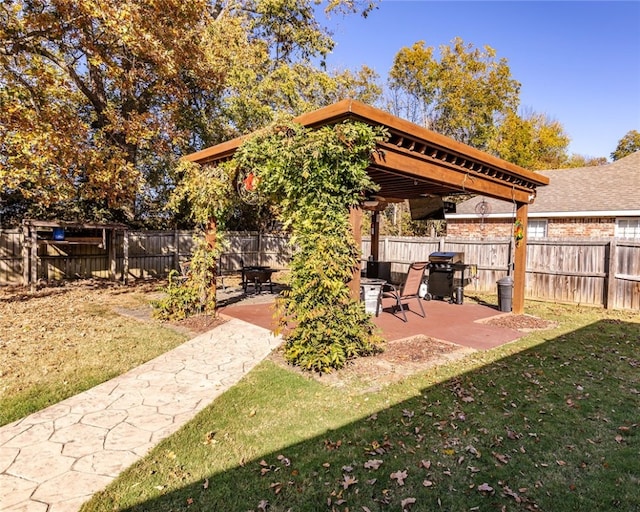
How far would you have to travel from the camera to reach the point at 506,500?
2.50 metres

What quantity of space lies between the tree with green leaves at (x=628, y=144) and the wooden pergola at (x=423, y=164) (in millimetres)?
28878

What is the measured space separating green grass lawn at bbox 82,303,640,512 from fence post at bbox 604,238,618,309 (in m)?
5.37

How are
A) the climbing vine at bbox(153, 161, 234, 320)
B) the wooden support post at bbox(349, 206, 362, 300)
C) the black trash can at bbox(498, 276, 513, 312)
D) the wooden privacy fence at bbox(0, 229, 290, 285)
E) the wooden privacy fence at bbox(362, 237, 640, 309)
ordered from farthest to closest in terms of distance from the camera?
the wooden privacy fence at bbox(0, 229, 290, 285) → the wooden privacy fence at bbox(362, 237, 640, 309) → the black trash can at bbox(498, 276, 513, 312) → the climbing vine at bbox(153, 161, 234, 320) → the wooden support post at bbox(349, 206, 362, 300)

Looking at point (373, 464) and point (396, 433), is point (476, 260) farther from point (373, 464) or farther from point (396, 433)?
point (373, 464)

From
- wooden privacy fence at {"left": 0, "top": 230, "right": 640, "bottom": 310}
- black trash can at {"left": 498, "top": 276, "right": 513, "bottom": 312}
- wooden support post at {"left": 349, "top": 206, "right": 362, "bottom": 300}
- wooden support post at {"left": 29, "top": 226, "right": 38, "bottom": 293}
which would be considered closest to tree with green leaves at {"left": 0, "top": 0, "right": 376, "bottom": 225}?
wooden support post at {"left": 29, "top": 226, "right": 38, "bottom": 293}

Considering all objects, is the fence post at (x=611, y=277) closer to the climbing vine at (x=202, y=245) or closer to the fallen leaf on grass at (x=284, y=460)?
the climbing vine at (x=202, y=245)

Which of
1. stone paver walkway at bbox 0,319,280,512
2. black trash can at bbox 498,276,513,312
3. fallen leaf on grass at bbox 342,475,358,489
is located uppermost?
black trash can at bbox 498,276,513,312

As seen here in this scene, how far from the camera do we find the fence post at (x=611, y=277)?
29.9 ft

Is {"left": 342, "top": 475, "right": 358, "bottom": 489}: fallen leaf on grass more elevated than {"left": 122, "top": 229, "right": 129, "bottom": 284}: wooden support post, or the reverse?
{"left": 122, "top": 229, "right": 129, "bottom": 284}: wooden support post

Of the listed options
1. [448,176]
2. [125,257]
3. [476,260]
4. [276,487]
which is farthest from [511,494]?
[125,257]

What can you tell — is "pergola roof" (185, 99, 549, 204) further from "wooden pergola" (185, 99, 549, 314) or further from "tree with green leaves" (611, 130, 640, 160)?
"tree with green leaves" (611, 130, 640, 160)

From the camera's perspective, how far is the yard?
99.4 inches

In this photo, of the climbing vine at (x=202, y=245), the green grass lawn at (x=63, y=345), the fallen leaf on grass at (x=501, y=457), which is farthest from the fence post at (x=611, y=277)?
the green grass lawn at (x=63, y=345)

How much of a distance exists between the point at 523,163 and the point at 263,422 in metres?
24.7
